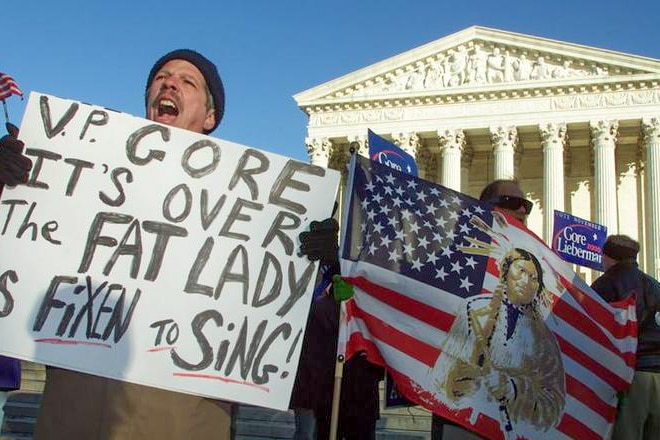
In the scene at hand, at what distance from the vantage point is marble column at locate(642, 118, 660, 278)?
29.2 meters

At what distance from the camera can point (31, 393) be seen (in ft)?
30.5

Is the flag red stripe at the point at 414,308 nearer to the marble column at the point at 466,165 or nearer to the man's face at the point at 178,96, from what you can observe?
the man's face at the point at 178,96

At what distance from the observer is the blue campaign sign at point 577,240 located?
1396 cm

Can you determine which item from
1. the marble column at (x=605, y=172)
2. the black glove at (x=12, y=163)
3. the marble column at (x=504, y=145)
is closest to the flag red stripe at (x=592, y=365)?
the black glove at (x=12, y=163)

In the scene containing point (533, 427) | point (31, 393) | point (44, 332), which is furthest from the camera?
point (31, 393)

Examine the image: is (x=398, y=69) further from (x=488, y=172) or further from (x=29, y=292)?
(x=29, y=292)

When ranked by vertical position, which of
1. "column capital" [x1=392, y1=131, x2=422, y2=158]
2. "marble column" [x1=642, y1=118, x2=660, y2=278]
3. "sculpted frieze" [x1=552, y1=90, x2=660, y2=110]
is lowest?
"marble column" [x1=642, y1=118, x2=660, y2=278]

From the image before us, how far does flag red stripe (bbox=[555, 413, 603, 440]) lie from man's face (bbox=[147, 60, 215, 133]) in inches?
104

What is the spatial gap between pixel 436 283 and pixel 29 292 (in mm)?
2160

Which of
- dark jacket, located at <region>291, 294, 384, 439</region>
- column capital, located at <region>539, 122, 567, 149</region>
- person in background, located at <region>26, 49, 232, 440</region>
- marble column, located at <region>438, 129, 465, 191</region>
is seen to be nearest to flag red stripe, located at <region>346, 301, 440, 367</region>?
person in background, located at <region>26, 49, 232, 440</region>

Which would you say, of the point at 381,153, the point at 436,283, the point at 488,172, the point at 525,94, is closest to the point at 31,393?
the point at 381,153

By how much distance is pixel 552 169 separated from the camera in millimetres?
31438

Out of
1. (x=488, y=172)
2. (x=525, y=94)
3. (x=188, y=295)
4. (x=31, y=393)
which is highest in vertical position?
(x=525, y=94)

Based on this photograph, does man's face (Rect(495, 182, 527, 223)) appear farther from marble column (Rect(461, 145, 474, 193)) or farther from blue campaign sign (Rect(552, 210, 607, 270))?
marble column (Rect(461, 145, 474, 193))
